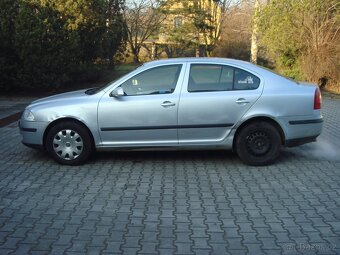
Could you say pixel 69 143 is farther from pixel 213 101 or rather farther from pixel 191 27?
pixel 191 27

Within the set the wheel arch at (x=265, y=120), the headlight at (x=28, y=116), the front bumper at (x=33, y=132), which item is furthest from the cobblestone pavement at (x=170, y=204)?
the headlight at (x=28, y=116)

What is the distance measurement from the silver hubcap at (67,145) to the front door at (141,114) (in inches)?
14.9

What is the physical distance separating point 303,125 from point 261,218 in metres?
2.31

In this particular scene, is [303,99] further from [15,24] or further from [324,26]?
[324,26]

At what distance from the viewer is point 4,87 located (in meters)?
14.9

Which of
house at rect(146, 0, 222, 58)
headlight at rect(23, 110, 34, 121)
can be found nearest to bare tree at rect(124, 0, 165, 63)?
house at rect(146, 0, 222, 58)

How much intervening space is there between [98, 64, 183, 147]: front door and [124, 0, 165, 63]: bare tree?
2495 centimetres

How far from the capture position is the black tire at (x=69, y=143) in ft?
21.1

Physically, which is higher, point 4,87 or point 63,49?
point 63,49

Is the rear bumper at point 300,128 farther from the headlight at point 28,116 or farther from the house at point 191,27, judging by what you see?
the house at point 191,27

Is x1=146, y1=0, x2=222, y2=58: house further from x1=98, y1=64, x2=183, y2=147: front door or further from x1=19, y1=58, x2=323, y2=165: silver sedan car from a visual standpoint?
x1=98, y1=64, x2=183, y2=147: front door

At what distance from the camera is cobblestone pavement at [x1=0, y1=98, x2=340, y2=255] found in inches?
156

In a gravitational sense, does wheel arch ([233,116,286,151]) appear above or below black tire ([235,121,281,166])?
above

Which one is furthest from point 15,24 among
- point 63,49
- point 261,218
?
point 261,218
